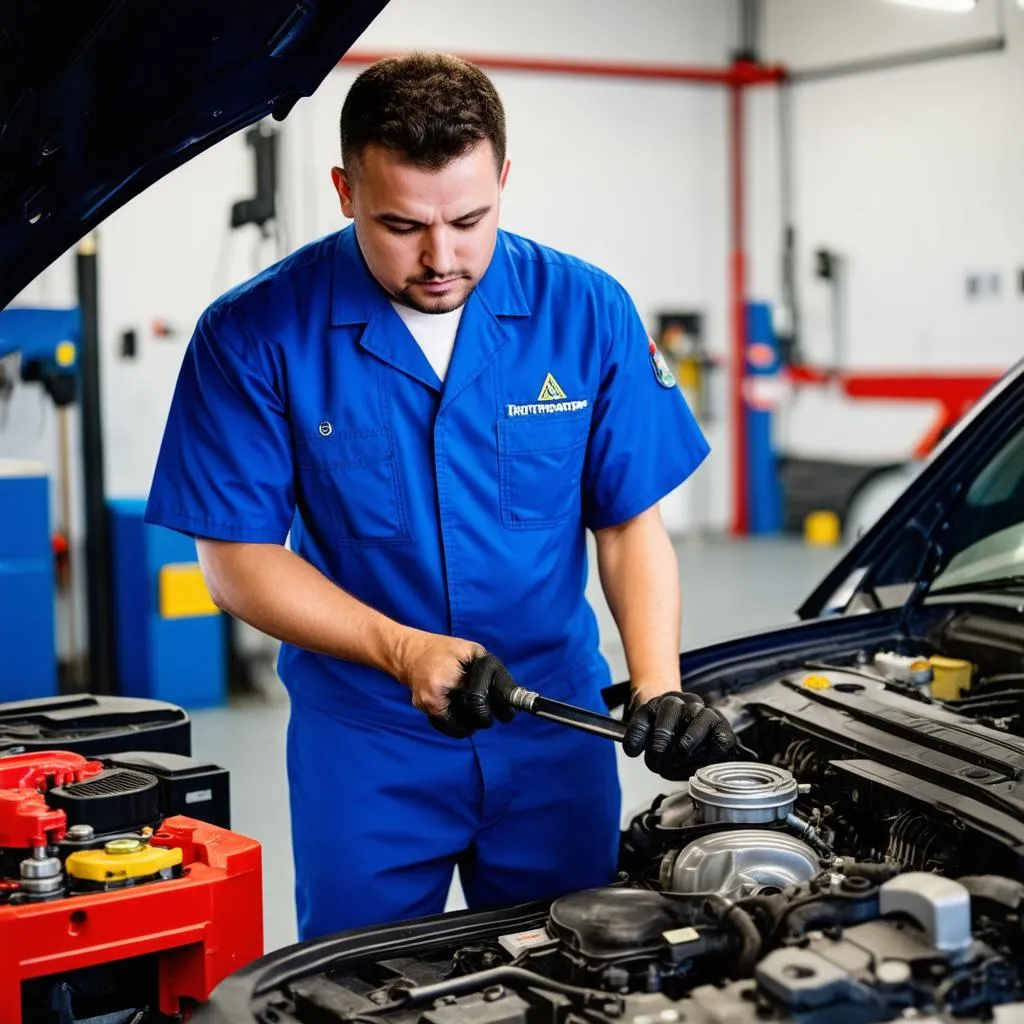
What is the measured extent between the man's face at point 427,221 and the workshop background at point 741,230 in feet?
14.9

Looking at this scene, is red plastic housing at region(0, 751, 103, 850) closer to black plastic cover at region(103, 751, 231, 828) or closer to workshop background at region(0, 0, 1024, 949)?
black plastic cover at region(103, 751, 231, 828)

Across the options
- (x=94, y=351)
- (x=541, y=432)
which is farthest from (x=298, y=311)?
(x=94, y=351)

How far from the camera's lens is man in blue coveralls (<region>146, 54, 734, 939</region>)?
2.03 meters

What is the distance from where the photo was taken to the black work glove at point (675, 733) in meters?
1.72

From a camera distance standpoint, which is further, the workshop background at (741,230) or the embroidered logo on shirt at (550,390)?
the workshop background at (741,230)

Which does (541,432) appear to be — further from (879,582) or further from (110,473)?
(110,473)

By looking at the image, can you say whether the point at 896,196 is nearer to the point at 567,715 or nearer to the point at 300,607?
Answer: the point at 300,607

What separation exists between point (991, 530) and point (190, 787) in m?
1.55

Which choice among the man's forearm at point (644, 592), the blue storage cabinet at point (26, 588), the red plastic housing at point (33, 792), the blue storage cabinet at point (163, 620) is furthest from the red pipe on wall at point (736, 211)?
the red plastic housing at point (33, 792)

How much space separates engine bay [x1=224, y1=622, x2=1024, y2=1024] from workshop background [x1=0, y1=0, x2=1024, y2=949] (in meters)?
4.43

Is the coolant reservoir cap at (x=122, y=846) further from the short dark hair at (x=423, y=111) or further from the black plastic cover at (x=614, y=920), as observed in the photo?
the short dark hair at (x=423, y=111)

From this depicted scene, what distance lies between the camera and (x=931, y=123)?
8.26 m

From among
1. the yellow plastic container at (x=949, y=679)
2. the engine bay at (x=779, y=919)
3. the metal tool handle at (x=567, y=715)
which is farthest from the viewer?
the yellow plastic container at (x=949, y=679)

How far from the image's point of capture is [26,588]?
4.82 metres
